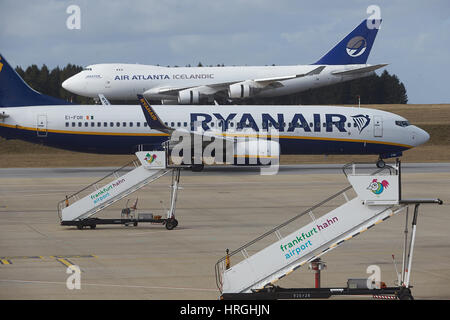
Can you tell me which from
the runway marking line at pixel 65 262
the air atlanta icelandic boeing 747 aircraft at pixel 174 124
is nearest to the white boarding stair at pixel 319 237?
the runway marking line at pixel 65 262

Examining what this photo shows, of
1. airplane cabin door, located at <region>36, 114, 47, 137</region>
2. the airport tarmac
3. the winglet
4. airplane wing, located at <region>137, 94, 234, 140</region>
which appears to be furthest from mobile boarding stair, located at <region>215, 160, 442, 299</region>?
airplane cabin door, located at <region>36, 114, 47, 137</region>

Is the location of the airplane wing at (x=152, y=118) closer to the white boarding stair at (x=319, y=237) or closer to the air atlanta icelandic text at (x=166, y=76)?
the white boarding stair at (x=319, y=237)

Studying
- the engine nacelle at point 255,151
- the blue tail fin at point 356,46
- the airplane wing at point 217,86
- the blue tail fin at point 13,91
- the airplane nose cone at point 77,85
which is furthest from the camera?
the airplane nose cone at point 77,85

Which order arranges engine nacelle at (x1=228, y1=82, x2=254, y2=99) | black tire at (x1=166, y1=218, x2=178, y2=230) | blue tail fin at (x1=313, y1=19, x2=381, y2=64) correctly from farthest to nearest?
blue tail fin at (x1=313, y1=19, x2=381, y2=64) < engine nacelle at (x1=228, y1=82, x2=254, y2=99) < black tire at (x1=166, y1=218, x2=178, y2=230)

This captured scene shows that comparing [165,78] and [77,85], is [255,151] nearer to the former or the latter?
[165,78]

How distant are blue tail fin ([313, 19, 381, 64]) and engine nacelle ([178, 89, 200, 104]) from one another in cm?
1686

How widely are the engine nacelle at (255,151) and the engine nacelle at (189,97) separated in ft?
78.3

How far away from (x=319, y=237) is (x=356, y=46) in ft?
226

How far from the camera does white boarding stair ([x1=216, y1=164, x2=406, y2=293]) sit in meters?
18.7

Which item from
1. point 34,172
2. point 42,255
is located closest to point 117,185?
point 42,255

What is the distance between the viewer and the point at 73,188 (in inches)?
1880

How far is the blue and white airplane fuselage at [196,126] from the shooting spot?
55656 mm

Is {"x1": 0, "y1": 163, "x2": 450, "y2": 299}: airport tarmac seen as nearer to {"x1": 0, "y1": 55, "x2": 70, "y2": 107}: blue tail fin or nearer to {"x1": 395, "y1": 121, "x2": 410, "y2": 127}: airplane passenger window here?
{"x1": 395, "y1": 121, "x2": 410, "y2": 127}: airplane passenger window

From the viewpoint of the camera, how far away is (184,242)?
29109 mm
